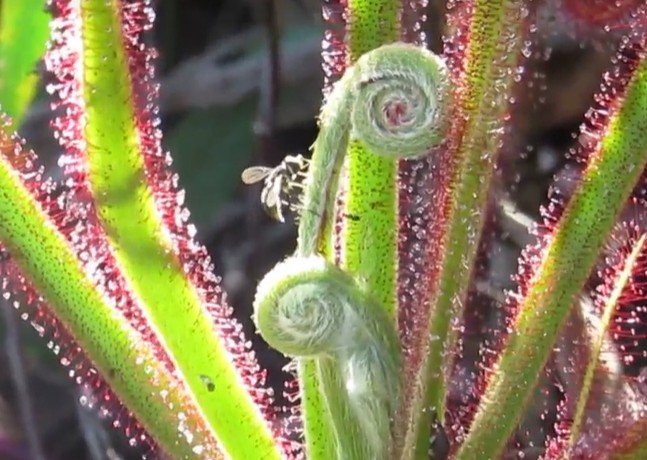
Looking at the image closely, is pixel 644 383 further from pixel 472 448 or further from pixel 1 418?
pixel 1 418

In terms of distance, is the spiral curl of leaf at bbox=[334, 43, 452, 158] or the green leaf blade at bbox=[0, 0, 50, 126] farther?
the green leaf blade at bbox=[0, 0, 50, 126]

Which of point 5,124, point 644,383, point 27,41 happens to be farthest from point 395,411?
point 27,41

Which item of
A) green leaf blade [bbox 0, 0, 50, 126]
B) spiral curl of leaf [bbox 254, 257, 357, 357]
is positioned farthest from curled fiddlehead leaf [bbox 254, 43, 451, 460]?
green leaf blade [bbox 0, 0, 50, 126]

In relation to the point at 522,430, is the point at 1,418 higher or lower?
higher

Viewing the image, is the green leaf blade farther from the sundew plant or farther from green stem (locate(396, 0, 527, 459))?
green stem (locate(396, 0, 527, 459))

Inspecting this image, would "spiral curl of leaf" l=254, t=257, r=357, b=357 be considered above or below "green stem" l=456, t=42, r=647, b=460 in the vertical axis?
below

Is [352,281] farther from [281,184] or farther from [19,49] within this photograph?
[19,49]

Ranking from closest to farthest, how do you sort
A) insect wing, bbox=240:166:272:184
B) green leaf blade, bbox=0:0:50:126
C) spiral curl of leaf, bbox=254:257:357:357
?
1. spiral curl of leaf, bbox=254:257:357:357
2. insect wing, bbox=240:166:272:184
3. green leaf blade, bbox=0:0:50:126

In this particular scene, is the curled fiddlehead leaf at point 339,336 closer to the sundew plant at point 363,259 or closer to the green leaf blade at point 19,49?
the sundew plant at point 363,259
